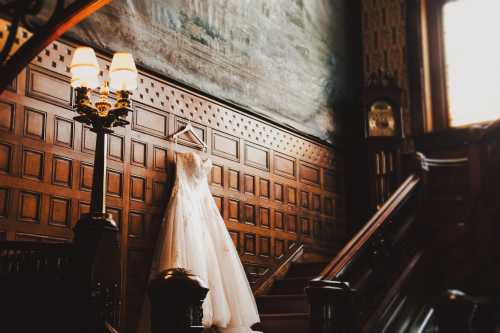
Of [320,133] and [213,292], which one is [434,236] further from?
[320,133]

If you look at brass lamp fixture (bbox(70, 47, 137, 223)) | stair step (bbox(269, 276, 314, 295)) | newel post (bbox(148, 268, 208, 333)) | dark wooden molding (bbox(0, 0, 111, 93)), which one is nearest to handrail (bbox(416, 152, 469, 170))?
stair step (bbox(269, 276, 314, 295))

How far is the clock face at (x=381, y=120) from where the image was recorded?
31.5ft

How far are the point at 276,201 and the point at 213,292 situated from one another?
8.02 ft

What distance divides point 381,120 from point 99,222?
582 cm

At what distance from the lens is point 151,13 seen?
724 centimetres

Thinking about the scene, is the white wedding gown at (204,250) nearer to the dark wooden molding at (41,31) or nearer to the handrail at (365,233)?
the handrail at (365,233)

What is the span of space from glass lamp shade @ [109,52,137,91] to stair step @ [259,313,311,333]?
271cm

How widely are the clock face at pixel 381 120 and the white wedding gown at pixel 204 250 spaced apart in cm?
331

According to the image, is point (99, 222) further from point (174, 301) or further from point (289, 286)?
point (289, 286)

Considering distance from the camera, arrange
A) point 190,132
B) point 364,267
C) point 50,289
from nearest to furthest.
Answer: point 50,289, point 190,132, point 364,267

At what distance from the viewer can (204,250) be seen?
660 centimetres

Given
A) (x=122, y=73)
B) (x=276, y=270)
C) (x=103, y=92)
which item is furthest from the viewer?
(x=276, y=270)

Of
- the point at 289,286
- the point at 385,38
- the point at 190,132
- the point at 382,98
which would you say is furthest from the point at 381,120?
the point at 190,132

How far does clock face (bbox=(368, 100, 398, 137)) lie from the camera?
9.60 meters
